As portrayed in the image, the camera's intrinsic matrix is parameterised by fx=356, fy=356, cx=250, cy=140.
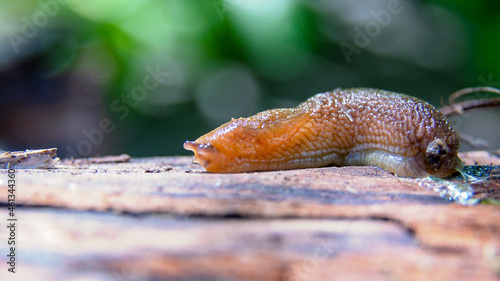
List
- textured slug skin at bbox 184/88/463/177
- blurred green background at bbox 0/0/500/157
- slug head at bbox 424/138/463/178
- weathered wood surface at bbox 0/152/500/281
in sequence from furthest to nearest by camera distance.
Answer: blurred green background at bbox 0/0/500/157
textured slug skin at bbox 184/88/463/177
slug head at bbox 424/138/463/178
weathered wood surface at bbox 0/152/500/281

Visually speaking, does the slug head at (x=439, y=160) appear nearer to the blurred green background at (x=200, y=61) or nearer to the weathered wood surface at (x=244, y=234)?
the weathered wood surface at (x=244, y=234)

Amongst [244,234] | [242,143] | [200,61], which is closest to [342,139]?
[242,143]

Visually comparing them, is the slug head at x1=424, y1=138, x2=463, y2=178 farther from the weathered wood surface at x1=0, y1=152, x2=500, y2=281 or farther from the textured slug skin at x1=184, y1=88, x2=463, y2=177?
the weathered wood surface at x1=0, y1=152, x2=500, y2=281

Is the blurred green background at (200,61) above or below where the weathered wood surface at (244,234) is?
above

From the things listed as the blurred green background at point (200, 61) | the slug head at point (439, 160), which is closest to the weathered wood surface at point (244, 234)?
the slug head at point (439, 160)

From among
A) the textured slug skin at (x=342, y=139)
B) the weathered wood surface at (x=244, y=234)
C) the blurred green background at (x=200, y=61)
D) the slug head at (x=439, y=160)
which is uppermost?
the blurred green background at (x=200, y=61)

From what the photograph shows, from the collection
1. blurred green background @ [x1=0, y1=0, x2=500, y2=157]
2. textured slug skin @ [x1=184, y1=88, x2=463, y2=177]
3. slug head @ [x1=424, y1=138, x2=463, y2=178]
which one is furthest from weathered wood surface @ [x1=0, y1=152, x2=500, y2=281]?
blurred green background @ [x1=0, y1=0, x2=500, y2=157]
